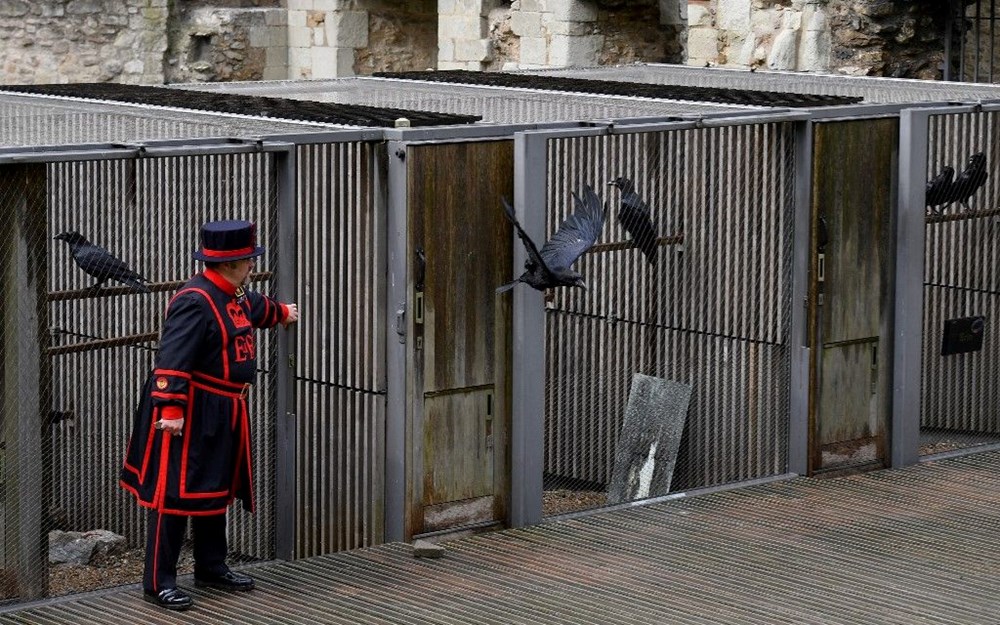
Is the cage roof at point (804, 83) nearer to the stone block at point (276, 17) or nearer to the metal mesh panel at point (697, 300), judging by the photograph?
the metal mesh panel at point (697, 300)

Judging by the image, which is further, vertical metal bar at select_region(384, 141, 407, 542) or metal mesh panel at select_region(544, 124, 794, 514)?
metal mesh panel at select_region(544, 124, 794, 514)

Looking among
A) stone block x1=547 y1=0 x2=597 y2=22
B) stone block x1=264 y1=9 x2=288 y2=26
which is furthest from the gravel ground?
stone block x1=264 y1=9 x2=288 y2=26

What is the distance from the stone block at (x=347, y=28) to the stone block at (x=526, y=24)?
2961mm

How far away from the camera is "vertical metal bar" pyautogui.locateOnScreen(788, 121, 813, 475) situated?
7875 millimetres

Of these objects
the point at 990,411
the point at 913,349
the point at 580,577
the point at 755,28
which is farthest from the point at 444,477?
the point at 755,28

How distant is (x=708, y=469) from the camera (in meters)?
8.25

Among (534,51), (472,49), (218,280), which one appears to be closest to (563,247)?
(218,280)

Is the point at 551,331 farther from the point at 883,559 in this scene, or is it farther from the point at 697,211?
the point at 883,559

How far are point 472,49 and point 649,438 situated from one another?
31.3 feet

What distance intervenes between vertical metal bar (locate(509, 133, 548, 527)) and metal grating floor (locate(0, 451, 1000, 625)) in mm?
149

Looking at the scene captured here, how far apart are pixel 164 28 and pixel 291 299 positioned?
44.2ft

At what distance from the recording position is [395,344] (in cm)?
687

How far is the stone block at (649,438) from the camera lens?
26.8ft

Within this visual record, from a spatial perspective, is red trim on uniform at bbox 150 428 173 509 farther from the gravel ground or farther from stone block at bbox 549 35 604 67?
stone block at bbox 549 35 604 67
